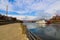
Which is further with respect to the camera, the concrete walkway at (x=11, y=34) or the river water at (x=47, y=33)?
the river water at (x=47, y=33)

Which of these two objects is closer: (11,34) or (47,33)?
(11,34)

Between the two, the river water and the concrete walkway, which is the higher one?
the concrete walkway

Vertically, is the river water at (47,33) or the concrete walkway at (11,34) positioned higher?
the concrete walkway at (11,34)

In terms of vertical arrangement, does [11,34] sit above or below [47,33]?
above

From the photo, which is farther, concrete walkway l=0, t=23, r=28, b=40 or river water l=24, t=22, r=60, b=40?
river water l=24, t=22, r=60, b=40
